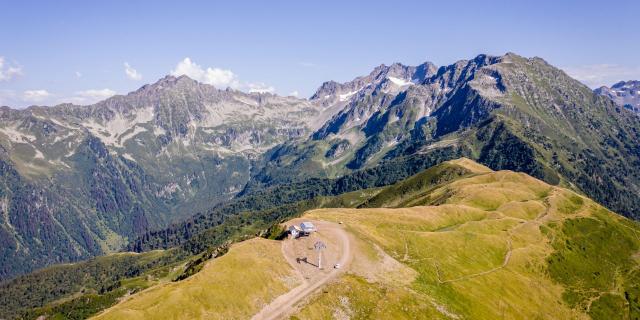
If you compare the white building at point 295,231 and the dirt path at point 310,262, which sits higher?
the white building at point 295,231

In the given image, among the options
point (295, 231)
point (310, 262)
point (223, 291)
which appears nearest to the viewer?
point (223, 291)

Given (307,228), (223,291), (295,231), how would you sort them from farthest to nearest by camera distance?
1. (307,228)
2. (295,231)
3. (223,291)

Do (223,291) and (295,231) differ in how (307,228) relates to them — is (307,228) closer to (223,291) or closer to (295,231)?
(295,231)

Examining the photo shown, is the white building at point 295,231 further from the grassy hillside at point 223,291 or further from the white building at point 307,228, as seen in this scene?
the grassy hillside at point 223,291

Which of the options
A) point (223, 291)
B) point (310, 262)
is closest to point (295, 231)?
point (310, 262)

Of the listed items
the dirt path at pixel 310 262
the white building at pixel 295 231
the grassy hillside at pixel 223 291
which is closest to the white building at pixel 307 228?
the white building at pixel 295 231

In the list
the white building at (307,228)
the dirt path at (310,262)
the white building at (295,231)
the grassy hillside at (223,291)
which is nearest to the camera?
the grassy hillside at (223,291)

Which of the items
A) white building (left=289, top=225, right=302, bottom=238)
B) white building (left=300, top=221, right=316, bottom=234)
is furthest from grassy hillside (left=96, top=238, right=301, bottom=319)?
white building (left=300, top=221, right=316, bottom=234)

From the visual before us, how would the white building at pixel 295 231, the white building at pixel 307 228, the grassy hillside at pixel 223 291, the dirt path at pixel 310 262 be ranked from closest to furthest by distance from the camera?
1. the grassy hillside at pixel 223 291
2. the dirt path at pixel 310 262
3. the white building at pixel 295 231
4. the white building at pixel 307 228

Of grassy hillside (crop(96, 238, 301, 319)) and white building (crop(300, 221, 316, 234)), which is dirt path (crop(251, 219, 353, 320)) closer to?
white building (crop(300, 221, 316, 234))
